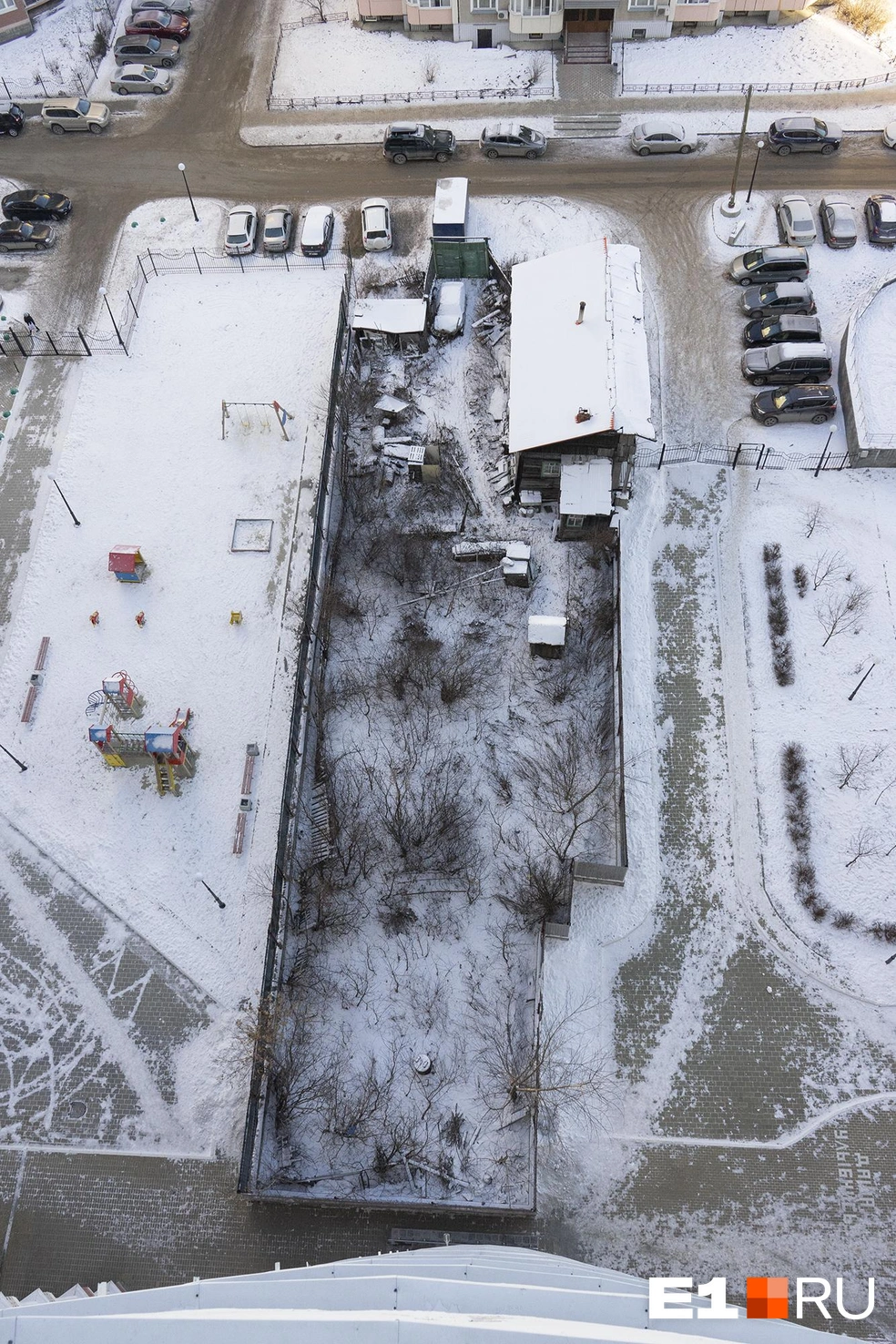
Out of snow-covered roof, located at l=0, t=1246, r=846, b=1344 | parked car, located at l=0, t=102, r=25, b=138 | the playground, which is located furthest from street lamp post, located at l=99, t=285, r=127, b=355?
snow-covered roof, located at l=0, t=1246, r=846, b=1344

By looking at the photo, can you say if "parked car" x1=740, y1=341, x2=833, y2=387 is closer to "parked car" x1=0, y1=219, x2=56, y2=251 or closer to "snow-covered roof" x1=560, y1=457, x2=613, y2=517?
"snow-covered roof" x1=560, y1=457, x2=613, y2=517

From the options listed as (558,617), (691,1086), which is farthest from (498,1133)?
(558,617)

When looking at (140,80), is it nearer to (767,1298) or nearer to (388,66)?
(388,66)

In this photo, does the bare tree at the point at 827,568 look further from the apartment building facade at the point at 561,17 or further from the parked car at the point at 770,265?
the apartment building facade at the point at 561,17

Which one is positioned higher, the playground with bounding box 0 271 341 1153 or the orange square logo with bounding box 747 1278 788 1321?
the playground with bounding box 0 271 341 1153

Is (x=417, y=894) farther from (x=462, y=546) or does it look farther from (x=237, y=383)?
(x=237, y=383)

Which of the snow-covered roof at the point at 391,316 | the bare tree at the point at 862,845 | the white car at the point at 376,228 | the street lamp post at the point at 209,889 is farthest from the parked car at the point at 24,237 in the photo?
the bare tree at the point at 862,845
